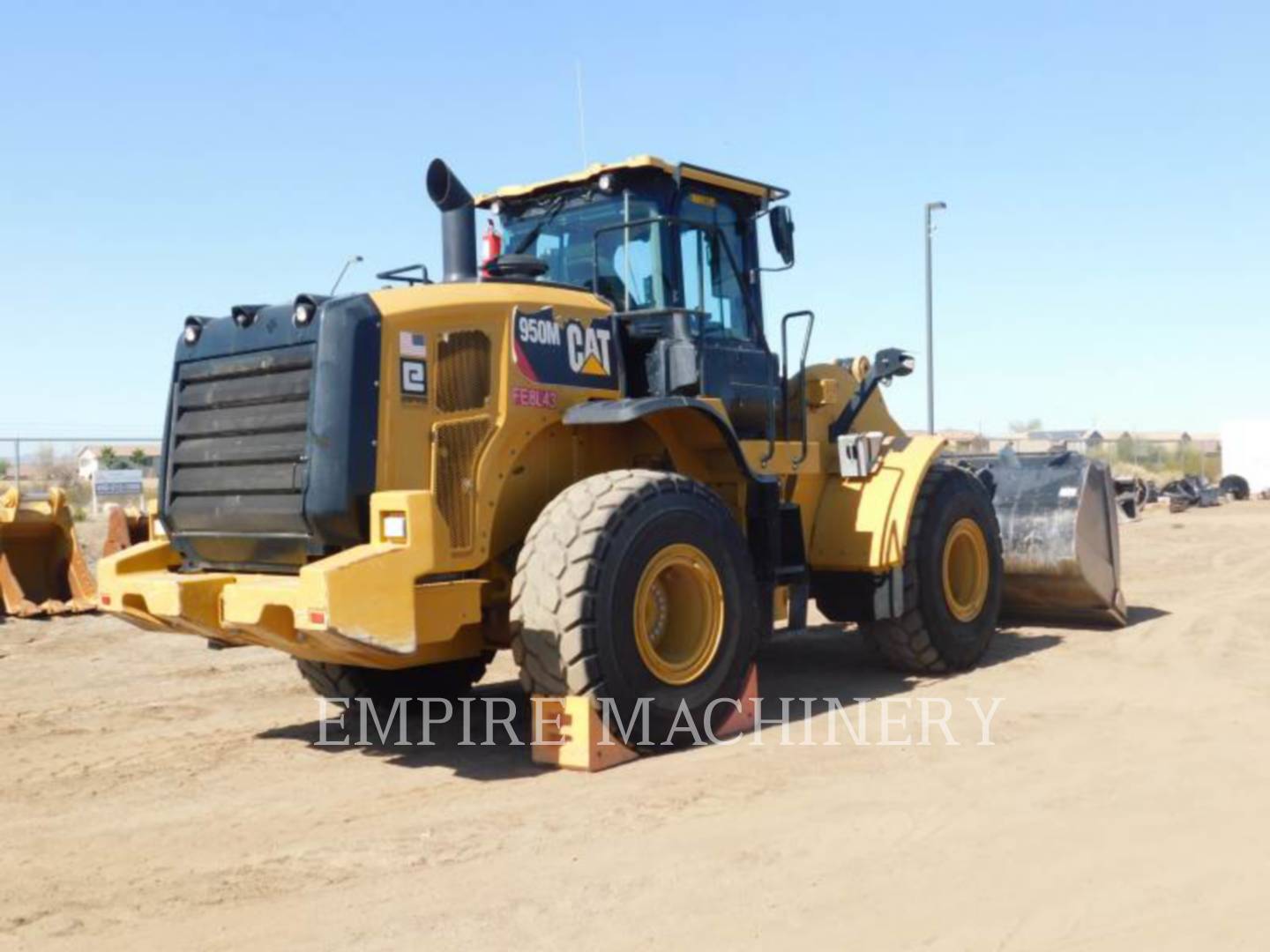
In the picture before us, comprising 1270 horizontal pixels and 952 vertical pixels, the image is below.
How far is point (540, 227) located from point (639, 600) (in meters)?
2.89

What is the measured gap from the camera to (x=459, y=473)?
641 cm

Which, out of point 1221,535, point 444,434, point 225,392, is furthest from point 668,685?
point 1221,535

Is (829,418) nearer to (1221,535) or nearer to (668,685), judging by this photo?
(668,685)

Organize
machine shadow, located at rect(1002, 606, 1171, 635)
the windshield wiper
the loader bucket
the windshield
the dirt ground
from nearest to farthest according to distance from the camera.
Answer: the dirt ground
the windshield
the windshield wiper
machine shadow, located at rect(1002, 606, 1171, 635)
the loader bucket

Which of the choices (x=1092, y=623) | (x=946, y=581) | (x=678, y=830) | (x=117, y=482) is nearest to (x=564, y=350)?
(x=678, y=830)

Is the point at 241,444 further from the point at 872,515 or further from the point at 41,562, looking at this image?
the point at 41,562

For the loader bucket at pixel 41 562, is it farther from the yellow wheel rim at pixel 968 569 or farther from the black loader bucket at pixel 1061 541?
the black loader bucket at pixel 1061 541

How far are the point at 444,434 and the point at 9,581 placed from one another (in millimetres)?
8037

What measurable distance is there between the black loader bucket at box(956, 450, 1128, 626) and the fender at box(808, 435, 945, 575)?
6.63 ft

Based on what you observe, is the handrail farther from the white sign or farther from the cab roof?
the white sign

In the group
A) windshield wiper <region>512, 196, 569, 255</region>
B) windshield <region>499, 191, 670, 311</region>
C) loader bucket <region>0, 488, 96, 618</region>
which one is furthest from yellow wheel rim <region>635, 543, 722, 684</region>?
loader bucket <region>0, 488, 96, 618</region>

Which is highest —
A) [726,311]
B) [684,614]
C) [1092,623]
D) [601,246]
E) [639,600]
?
[601,246]

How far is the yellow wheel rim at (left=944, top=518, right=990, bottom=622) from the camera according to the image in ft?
29.3

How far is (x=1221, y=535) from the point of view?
20.7 m
